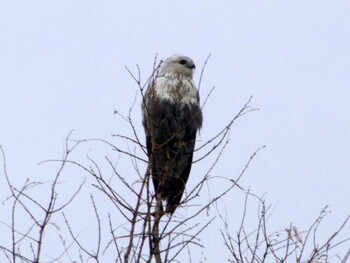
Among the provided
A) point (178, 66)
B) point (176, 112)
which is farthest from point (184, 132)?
Answer: point (178, 66)

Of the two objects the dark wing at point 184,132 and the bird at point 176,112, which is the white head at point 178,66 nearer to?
the bird at point 176,112

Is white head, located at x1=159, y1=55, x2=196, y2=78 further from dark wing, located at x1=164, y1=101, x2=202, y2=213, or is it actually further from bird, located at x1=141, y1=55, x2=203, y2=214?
dark wing, located at x1=164, y1=101, x2=202, y2=213

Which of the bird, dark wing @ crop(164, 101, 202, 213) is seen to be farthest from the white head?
dark wing @ crop(164, 101, 202, 213)

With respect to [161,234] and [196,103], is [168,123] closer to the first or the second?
[196,103]

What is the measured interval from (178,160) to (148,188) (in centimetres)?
320

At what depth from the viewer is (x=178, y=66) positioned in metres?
8.06

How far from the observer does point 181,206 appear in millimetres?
5039

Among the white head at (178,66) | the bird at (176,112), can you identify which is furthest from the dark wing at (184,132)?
the white head at (178,66)

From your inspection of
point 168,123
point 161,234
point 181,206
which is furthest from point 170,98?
point 161,234

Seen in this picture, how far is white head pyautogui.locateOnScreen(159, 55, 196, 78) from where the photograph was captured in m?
8.01

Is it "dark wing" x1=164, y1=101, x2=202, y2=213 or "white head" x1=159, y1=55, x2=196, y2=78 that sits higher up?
"white head" x1=159, y1=55, x2=196, y2=78

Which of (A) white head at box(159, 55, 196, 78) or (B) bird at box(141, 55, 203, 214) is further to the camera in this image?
(A) white head at box(159, 55, 196, 78)

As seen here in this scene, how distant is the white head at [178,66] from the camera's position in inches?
315

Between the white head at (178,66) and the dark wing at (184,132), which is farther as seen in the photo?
the white head at (178,66)
